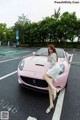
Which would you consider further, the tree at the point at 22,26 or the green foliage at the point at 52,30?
the tree at the point at 22,26

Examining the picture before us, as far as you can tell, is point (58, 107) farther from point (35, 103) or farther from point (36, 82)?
point (36, 82)

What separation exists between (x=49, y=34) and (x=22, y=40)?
8.68m

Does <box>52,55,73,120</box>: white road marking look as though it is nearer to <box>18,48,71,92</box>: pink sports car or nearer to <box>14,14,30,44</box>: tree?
<box>18,48,71,92</box>: pink sports car

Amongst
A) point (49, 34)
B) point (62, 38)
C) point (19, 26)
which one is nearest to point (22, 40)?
point (19, 26)

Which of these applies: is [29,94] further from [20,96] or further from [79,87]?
[79,87]

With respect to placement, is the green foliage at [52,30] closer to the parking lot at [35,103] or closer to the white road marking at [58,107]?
the parking lot at [35,103]

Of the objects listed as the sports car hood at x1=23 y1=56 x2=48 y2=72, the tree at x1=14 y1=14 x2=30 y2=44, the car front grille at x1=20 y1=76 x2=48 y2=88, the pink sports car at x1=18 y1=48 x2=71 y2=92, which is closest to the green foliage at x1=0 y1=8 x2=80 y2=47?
the tree at x1=14 y1=14 x2=30 y2=44

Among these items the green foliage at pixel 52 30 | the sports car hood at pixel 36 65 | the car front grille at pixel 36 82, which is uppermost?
the green foliage at pixel 52 30

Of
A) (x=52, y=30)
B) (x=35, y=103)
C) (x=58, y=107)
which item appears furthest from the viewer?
(x=52, y=30)

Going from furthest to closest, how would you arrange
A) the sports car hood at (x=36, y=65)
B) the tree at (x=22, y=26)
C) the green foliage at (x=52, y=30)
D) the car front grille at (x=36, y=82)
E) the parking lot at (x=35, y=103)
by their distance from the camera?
the tree at (x=22, y=26), the green foliage at (x=52, y=30), the sports car hood at (x=36, y=65), the car front grille at (x=36, y=82), the parking lot at (x=35, y=103)

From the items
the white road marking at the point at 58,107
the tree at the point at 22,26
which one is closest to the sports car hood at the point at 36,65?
the white road marking at the point at 58,107

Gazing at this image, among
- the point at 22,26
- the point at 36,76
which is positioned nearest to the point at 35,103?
the point at 36,76

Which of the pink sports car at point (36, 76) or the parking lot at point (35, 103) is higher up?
the pink sports car at point (36, 76)

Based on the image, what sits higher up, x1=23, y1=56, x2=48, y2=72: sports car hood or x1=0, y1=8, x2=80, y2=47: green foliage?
x1=0, y1=8, x2=80, y2=47: green foliage
